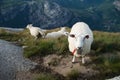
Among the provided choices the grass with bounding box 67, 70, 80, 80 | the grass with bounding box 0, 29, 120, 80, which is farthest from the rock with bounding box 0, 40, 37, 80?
the grass with bounding box 67, 70, 80, 80

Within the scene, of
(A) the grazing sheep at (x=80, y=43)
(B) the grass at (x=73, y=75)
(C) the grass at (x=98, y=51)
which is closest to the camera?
(B) the grass at (x=73, y=75)

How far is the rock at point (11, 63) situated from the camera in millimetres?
19609

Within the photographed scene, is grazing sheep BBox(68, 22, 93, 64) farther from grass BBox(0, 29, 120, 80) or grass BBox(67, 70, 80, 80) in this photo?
grass BBox(67, 70, 80, 80)

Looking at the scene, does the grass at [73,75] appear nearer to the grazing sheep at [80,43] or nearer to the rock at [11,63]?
the grazing sheep at [80,43]

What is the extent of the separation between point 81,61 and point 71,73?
2068mm

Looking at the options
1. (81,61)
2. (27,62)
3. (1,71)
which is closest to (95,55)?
(81,61)

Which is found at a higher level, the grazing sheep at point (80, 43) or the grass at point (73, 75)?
the grazing sheep at point (80, 43)

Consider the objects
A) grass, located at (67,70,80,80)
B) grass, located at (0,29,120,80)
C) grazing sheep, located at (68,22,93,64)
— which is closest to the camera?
grass, located at (67,70,80,80)

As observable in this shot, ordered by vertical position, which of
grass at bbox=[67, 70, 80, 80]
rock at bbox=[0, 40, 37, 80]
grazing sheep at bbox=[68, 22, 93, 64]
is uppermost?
grazing sheep at bbox=[68, 22, 93, 64]

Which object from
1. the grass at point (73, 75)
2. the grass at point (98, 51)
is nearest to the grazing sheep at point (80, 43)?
the grass at point (98, 51)

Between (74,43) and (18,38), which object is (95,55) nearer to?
(74,43)

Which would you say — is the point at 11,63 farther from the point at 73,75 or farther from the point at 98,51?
the point at 98,51

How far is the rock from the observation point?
19.6 metres

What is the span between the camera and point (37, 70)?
67.4ft
